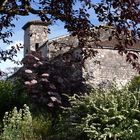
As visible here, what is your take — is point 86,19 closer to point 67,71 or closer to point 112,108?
point 112,108

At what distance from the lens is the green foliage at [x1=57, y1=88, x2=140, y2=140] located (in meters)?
8.97

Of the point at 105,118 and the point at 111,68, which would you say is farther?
the point at 111,68

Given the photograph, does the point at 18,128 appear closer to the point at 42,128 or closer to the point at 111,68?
the point at 42,128

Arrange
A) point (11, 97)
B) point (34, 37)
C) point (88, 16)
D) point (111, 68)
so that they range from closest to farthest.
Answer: point (88, 16), point (11, 97), point (111, 68), point (34, 37)

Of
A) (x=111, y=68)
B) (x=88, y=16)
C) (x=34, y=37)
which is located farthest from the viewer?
(x=34, y=37)

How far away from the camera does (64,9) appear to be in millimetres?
8008

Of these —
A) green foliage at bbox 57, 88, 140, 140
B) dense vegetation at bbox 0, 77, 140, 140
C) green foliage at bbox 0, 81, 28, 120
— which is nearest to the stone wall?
green foliage at bbox 0, 81, 28, 120

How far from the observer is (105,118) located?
9.20 metres

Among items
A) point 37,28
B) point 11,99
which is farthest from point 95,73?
point 37,28

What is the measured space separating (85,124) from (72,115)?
965 mm

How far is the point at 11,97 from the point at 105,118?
220 inches

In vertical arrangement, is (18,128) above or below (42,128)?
below

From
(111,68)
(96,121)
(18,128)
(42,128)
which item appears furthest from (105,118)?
(111,68)

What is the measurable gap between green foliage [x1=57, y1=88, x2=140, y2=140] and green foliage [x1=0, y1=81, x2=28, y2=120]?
13.0 feet
